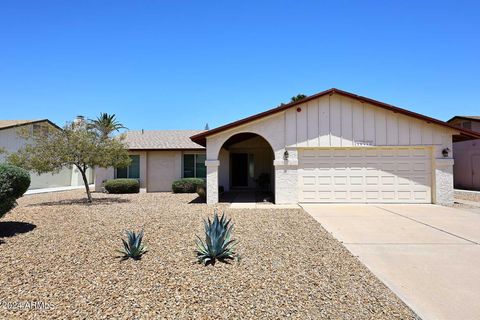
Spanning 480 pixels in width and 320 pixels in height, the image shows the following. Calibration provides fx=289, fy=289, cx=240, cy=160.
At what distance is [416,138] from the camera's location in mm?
12312

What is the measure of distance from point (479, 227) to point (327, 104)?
682cm

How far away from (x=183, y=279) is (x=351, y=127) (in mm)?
10353

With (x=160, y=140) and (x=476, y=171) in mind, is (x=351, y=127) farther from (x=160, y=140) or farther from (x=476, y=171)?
(x=160, y=140)

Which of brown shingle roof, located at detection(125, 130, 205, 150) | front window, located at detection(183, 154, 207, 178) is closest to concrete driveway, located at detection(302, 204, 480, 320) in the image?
front window, located at detection(183, 154, 207, 178)

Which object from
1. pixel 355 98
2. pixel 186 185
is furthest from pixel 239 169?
pixel 355 98

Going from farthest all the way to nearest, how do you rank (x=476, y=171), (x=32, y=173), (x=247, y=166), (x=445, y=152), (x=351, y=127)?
1. (x=32, y=173)
2. (x=247, y=166)
3. (x=476, y=171)
4. (x=351, y=127)
5. (x=445, y=152)

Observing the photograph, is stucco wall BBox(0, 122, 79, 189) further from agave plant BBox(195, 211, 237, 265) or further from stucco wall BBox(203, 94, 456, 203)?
agave plant BBox(195, 211, 237, 265)

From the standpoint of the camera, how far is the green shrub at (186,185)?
18.4 meters

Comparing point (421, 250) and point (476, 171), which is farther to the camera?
point (476, 171)

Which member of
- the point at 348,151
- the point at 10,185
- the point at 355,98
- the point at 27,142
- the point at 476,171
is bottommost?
the point at 10,185

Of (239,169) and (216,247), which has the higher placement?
(239,169)

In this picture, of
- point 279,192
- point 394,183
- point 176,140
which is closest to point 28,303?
point 279,192

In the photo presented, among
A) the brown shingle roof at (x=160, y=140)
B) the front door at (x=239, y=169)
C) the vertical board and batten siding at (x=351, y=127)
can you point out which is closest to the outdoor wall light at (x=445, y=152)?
the vertical board and batten siding at (x=351, y=127)

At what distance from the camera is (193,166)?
20.1m
